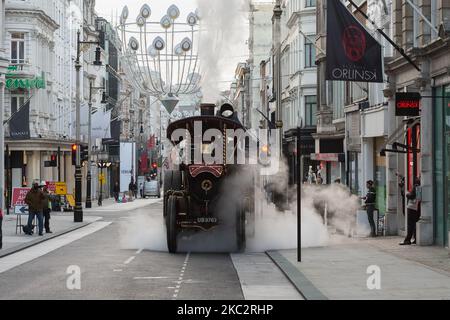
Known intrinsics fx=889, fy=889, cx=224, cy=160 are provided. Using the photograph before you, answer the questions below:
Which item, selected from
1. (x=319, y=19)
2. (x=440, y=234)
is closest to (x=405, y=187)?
(x=440, y=234)

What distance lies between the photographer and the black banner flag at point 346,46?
2317cm

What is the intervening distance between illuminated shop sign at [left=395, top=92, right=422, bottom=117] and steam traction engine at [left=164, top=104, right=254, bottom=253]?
14.5 ft

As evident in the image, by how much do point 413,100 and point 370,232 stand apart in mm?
5964

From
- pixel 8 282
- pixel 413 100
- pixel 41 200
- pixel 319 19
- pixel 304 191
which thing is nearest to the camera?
pixel 8 282

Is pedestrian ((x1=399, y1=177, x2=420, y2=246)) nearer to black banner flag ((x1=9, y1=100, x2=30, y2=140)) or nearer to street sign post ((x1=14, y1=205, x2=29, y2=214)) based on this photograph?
street sign post ((x1=14, y1=205, x2=29, y2=214))

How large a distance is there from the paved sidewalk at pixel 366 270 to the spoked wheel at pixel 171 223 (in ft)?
8.34

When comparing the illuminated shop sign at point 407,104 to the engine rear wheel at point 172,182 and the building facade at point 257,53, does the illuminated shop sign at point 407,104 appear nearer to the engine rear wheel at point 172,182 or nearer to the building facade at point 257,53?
the engine rear wheel at point 172,182

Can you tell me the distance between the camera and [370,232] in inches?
1128

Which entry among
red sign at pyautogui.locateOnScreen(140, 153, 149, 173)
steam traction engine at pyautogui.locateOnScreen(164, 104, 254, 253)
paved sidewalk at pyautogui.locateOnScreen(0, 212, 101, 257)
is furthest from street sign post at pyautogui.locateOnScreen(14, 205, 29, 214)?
red sign at pyautogui.locateOnScreen(140, 153, 149, 173)

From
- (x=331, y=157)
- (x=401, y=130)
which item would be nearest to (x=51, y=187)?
(x=331, y=157)

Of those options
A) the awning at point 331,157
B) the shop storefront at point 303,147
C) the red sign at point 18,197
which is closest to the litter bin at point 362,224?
the red sign at point 18,197

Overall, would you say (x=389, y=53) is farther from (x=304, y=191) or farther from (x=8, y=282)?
(x=8, y=282)

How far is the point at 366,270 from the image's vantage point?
18312 mm

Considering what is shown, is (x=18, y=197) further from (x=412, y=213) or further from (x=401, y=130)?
(x=412, y=213)
